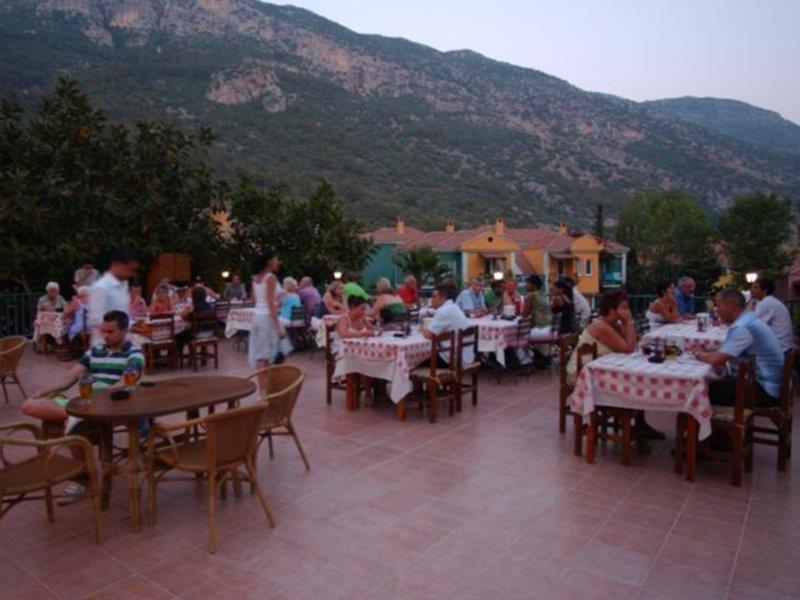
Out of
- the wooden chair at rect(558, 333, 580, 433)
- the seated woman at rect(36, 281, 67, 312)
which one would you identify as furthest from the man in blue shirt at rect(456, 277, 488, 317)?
the seated woman at rect(36, 281, 67, 312)

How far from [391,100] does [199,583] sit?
5844cm

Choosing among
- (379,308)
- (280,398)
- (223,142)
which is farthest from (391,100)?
(280,398)

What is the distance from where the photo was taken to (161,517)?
3.88m

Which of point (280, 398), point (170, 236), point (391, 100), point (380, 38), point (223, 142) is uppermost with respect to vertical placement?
point (380, 38)

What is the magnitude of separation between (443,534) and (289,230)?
1296 centimetres

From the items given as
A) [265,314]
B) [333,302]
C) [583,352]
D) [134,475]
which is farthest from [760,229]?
[134,475]

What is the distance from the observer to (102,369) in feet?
13.6

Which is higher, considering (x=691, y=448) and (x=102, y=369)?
(x=102, y=369)

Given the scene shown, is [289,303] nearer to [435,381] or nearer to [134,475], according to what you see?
[435,381]

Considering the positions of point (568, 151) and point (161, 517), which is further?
point (568, 151)

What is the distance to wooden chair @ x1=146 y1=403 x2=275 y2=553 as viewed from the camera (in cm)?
342

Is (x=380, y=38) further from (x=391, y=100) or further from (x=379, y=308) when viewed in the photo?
(x=379, y=308)

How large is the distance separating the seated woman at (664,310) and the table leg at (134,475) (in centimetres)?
617

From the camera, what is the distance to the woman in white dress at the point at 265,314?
6000 mm
